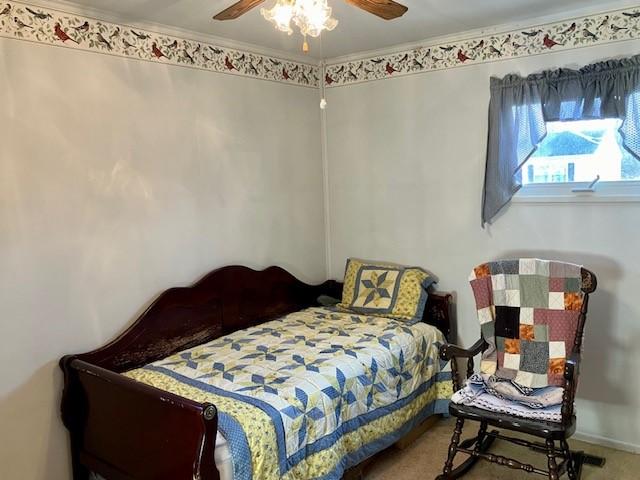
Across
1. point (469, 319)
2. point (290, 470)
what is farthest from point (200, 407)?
point (469, 319)

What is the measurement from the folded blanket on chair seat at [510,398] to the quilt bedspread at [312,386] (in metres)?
0.39

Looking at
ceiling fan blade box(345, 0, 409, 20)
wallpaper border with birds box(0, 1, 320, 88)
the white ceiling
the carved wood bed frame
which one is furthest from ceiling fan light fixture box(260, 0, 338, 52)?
the carved wood bed frame

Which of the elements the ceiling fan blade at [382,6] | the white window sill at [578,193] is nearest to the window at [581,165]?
the white window sill at [578,193]

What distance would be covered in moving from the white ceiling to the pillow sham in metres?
1.42

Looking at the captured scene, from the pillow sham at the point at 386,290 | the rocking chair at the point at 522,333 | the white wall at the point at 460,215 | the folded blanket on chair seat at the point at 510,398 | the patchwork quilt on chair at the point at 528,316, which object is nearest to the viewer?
the folded blanket on chair seat at the point at 510,398

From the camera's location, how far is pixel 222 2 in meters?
2.50

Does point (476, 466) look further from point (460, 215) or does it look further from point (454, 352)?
point (460, 215)

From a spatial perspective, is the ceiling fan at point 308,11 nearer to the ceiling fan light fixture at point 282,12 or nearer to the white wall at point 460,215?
the ceiling fan light fixture at point 282,12

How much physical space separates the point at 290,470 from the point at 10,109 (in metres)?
1.90

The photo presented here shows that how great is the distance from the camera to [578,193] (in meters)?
2.94

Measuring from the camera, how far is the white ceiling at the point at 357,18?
255 centimetres

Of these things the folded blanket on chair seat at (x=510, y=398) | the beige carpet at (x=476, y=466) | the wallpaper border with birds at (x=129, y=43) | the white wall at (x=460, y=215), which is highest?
the wallpaper border with birds at (x=129, y=43)

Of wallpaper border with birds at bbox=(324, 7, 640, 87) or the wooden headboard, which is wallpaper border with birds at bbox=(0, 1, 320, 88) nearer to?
wallpaper border with birds at bbox=(324, 7, 640, 87)

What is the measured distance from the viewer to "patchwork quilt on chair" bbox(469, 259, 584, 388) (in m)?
2.65
